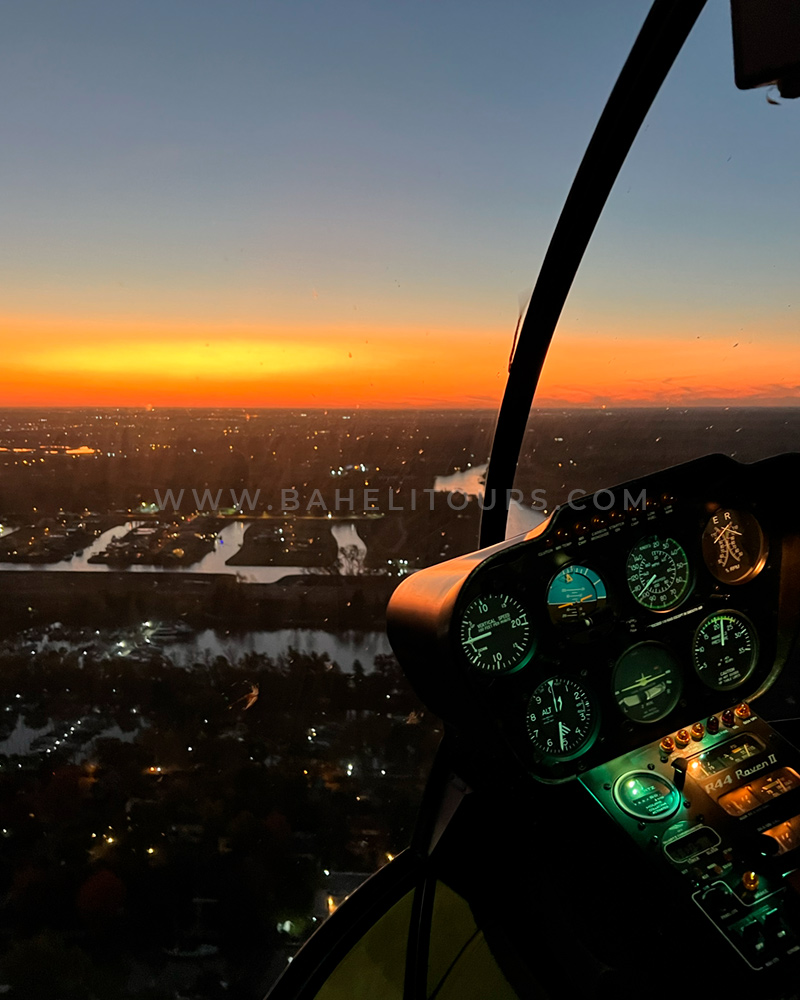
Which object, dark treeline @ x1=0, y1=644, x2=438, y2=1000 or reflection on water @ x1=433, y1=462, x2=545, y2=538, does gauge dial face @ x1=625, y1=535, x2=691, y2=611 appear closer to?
reflection on water @ x1=433, y1=462, x2=545, y2=538

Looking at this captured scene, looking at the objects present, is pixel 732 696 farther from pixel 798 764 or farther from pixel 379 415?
pixel 379 415

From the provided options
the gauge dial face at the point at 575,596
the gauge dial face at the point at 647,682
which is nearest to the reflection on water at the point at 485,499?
the gauge dial face at the point at 575,596

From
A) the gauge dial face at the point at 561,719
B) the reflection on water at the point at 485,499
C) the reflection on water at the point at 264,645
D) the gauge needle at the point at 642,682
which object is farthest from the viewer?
the reflection on water at the point at 264,645

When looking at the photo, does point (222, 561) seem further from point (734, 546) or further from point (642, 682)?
point (734, 546)

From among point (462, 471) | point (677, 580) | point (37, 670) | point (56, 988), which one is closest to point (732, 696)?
point (677, 580)

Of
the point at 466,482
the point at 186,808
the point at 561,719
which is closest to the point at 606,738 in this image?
the point at 561,719

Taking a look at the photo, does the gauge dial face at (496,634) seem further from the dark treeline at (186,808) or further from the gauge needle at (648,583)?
the dark treeline at (186,808)
